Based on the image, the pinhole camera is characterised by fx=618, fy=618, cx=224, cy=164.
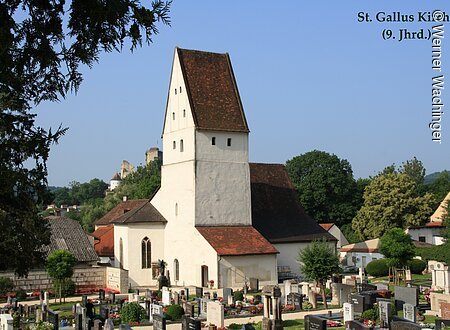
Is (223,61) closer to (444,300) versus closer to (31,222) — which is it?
(444,300)

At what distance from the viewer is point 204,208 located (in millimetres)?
41281

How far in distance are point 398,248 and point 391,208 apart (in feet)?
77.0

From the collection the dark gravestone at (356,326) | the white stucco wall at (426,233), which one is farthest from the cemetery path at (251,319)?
the white stucco wall at (426,233)

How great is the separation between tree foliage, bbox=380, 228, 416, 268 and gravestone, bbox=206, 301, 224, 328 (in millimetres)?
16829

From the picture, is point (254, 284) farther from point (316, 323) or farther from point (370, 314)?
point (316, 323)

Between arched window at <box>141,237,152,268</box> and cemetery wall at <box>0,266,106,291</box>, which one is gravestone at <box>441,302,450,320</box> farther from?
arched window at <box>141,237,152,268</box>

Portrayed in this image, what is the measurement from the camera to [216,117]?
42.5 m

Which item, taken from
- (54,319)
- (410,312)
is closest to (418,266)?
(410,312)

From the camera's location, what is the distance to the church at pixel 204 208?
40.2m

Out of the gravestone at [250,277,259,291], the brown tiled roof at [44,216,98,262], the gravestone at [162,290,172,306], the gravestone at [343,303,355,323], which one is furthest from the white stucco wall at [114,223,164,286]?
the gravestone at [343,303,355,323]

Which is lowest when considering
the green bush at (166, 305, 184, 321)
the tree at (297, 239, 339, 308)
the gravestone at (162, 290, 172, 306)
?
the green bush at (166, 305, 184, 321)

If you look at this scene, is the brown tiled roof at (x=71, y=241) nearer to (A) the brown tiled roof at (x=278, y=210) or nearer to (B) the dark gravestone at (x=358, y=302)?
(A) the brown tiled roof at (x=278, y=210)

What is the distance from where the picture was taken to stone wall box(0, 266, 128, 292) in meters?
37.3

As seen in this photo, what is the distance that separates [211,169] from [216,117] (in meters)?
3.63
